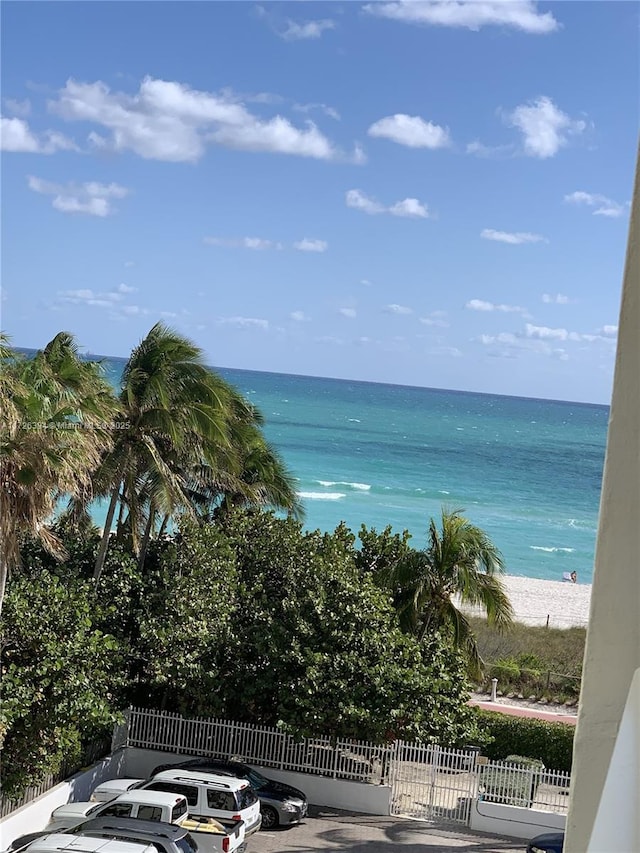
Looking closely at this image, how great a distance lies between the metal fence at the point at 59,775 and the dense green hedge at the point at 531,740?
8.04 m

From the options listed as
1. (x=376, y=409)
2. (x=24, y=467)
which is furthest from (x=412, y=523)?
(x=376, y=409)

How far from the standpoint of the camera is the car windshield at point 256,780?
55.2ft

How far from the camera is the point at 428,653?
62.1ft

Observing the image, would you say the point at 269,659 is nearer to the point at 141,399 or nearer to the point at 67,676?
the point at 67,676

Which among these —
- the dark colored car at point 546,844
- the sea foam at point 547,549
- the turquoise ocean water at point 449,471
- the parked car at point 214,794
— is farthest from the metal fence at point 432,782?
the sea foam at point 547,549

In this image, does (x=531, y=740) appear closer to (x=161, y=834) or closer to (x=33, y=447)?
(x=161, y=834)

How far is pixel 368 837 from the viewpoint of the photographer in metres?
16.4

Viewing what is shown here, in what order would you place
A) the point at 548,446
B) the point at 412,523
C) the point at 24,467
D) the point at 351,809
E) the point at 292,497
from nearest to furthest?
the point at 24,467 → the point at 351,809 → the point at 292,497 → the point at 412,523 → the point at 548,446

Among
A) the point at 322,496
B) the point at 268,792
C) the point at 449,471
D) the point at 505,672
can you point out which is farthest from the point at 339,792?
the point at 449,471

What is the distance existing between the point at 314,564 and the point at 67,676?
5.72 m

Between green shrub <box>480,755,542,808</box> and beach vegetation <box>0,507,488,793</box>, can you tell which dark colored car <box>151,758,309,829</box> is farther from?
green shrub <box>480,755,542,808</box>

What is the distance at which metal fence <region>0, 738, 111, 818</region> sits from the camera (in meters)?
14.9

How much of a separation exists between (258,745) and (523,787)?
16.9 ft

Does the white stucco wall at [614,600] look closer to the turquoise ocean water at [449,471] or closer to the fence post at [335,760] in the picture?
the fence post at [335,760]
